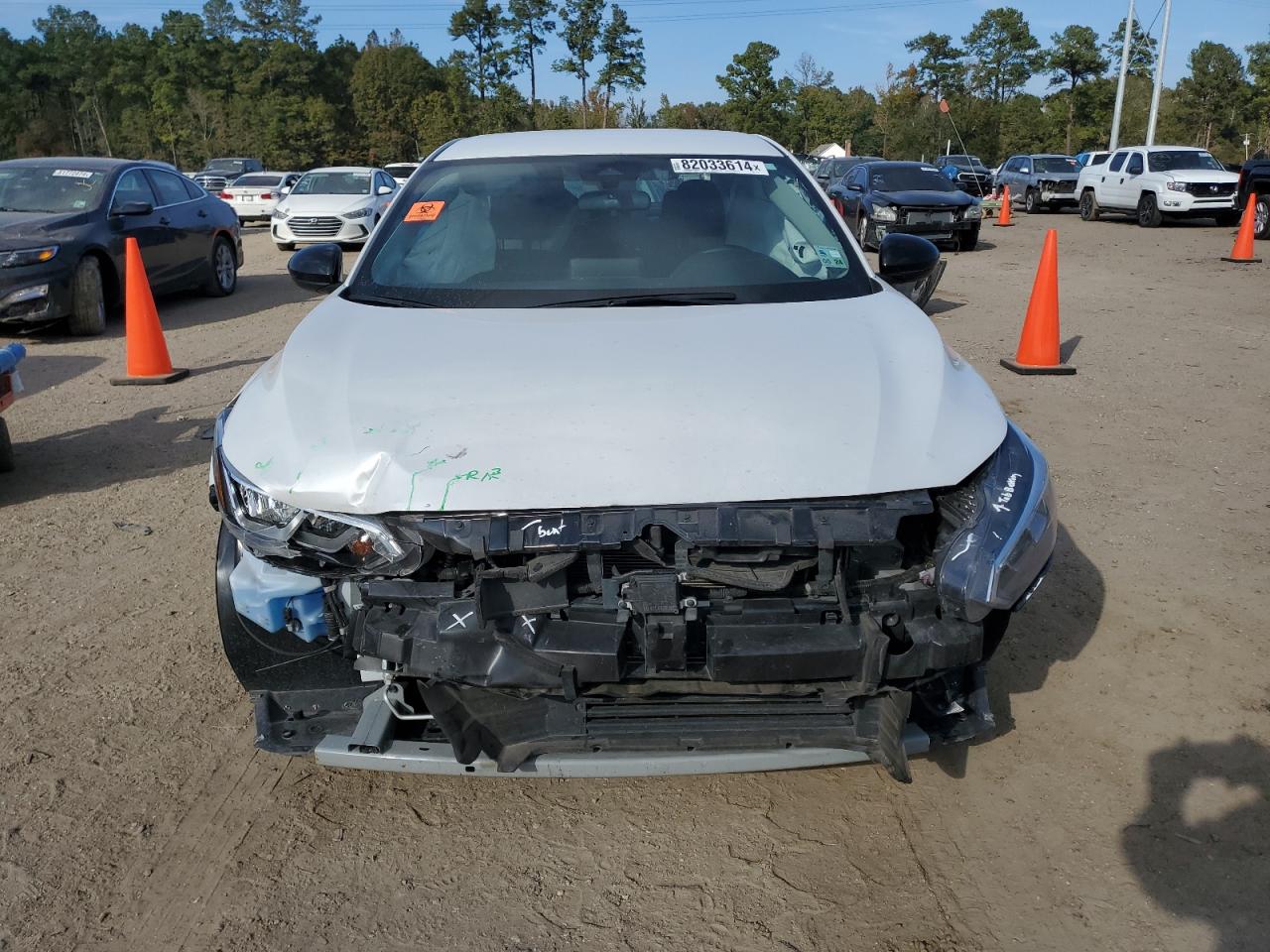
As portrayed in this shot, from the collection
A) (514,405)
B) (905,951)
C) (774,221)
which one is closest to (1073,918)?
(905,951)

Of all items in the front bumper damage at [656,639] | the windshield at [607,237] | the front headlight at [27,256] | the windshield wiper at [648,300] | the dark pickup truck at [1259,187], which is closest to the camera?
the front bumper damage at [656,639]

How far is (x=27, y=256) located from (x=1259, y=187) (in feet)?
59.7

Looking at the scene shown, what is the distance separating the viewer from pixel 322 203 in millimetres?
18359

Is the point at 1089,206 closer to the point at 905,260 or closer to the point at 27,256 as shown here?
the point at 27,256

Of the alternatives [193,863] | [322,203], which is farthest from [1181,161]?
[193,863]

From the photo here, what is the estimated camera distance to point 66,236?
32.2ft

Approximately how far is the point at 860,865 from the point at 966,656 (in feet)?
2.09

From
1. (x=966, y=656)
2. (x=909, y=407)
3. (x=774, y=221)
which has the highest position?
(x=774, y=221)

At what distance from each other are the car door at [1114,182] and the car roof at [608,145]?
2159 centimetres

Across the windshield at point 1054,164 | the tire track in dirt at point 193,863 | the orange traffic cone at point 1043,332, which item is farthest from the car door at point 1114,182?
the tire track in dirt at point 193,863

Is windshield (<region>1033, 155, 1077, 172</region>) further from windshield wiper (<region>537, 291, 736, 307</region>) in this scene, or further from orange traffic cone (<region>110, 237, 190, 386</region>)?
windshield wiper (<region>537, 291, 736, 307</region>)

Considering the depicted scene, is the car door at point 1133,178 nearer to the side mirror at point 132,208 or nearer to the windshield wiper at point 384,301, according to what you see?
the side mirror at point 132,208

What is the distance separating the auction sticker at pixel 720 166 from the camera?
13.6 feet

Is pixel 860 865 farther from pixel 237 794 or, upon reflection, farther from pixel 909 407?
pixel 237 794
